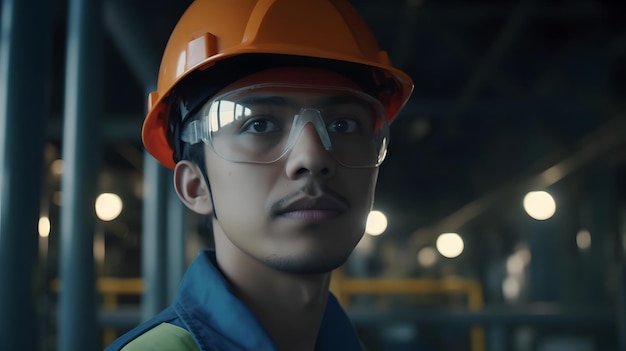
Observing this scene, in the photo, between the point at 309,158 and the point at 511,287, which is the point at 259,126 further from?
the point at 511,287

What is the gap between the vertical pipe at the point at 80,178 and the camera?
188cm

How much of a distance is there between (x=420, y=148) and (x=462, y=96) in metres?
3.78

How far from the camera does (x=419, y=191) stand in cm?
1619

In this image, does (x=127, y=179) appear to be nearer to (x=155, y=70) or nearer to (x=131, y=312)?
(x=131, y=312)

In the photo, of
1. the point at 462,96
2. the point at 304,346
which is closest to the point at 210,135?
the point at 304,346

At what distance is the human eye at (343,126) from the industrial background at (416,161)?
602mm

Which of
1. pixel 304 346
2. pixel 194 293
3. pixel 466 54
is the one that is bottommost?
pixel 304 346

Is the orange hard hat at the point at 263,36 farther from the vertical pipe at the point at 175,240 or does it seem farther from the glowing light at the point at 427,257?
the glowing light at the point at 427,257

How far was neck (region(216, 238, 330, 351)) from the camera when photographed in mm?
1434

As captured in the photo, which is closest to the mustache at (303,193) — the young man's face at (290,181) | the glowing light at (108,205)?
the young man's face at (290,181)

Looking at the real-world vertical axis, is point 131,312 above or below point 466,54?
below

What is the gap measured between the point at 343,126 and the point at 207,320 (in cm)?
50

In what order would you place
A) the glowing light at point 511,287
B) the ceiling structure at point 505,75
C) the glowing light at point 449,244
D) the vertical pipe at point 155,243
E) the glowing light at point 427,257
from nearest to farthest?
the vertical pipe at point 155,243
the ceiling structure at point 505,75
the glowing light at point 449,244
the glowing light at point 511,287
the glowing light at point 427,257

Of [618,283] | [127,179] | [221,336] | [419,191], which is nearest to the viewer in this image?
[221,336]
